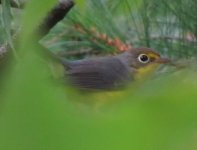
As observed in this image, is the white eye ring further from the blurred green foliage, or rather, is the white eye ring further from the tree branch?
the tree branch

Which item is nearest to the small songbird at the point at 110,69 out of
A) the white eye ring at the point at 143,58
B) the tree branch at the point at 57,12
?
the white eye ring at the point at 143,58

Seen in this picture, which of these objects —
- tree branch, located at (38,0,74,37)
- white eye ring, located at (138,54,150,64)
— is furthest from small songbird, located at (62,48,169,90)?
tree branch, located at (38,0,74,37)

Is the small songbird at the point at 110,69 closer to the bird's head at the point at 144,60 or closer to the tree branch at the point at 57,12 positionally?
the bird's head at the point at 144,60

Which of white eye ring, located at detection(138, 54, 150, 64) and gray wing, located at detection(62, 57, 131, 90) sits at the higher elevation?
white eye ring, located at detection(138, 54, 150, 64)

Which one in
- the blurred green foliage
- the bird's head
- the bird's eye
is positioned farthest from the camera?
the bird's eye

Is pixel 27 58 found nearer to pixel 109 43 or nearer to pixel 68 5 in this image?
pixel 68 5

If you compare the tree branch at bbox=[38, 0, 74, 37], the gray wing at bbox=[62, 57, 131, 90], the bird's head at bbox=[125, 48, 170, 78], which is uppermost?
the bird's head at bbox=[125, 48, 170, 78]

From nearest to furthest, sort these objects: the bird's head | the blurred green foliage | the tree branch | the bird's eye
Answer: the tree branch → the blurred green foliage → the bird's head → the bird's eye

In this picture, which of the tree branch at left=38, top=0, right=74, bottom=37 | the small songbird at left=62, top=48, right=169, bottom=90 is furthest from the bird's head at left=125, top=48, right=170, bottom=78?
the tree branch at left=38, top=0, right=74, bottom=37

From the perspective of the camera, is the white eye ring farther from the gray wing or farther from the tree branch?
the tree branch

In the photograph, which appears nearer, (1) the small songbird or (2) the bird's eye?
(1) the small songbird
